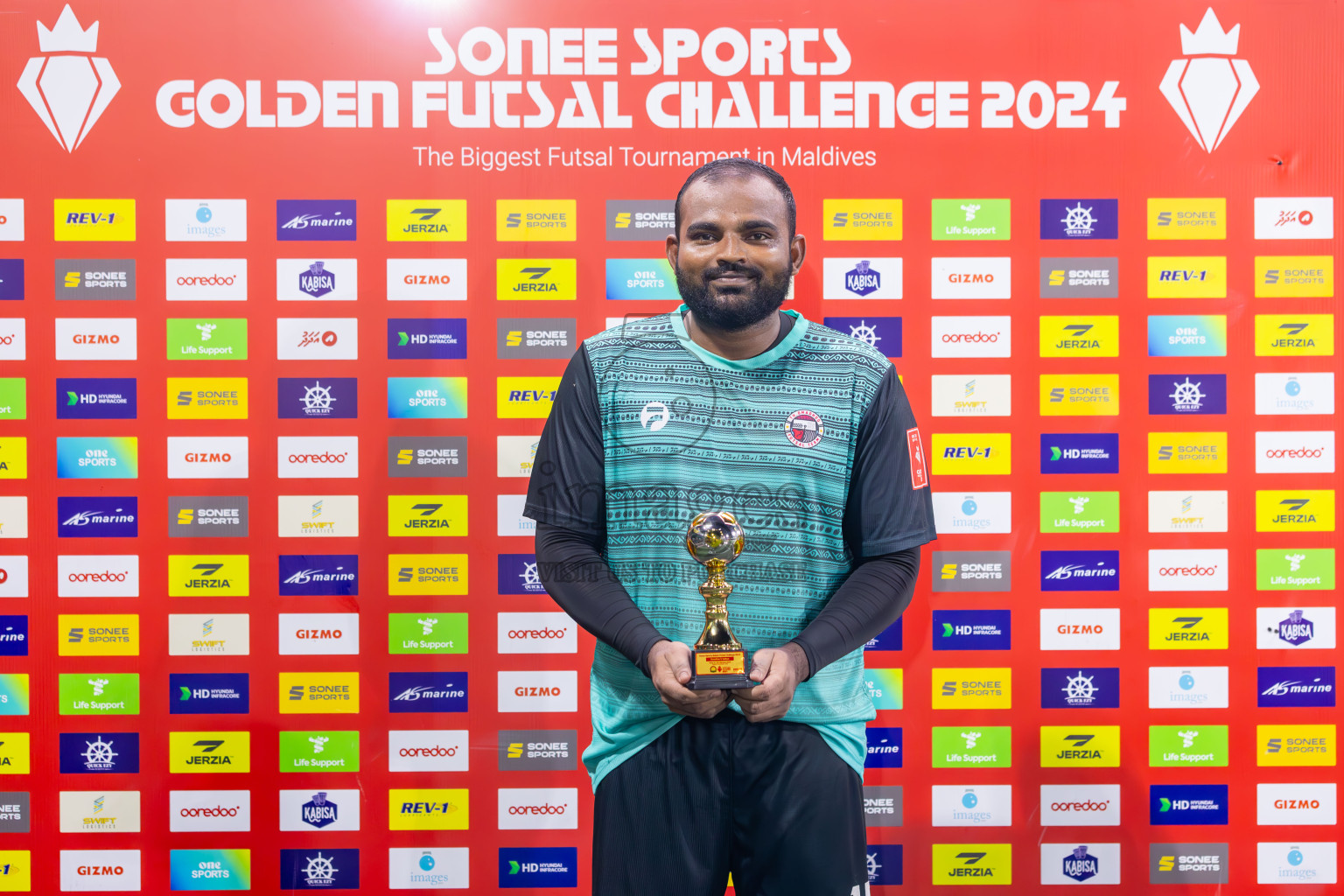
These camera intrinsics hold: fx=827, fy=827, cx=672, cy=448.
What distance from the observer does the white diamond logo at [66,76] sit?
222 centimetres

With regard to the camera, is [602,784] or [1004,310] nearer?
[602,784]

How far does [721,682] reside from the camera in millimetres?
1246

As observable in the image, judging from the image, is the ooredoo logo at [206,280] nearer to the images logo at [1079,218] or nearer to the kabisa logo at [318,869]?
the kabisa logo at [318,869]

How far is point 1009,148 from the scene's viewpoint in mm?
2256

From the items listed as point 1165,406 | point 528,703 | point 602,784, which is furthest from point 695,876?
point 1165,406

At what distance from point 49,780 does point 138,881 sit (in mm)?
368

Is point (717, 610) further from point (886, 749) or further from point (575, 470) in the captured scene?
point (886, 749)

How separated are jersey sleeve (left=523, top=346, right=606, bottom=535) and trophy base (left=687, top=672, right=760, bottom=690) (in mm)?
335

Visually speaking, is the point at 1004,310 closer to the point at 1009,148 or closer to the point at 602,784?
the point at 1009,148

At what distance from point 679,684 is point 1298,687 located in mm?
2033

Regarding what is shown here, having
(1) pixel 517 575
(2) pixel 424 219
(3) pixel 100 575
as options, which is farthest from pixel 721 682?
(3) pixel 100 575

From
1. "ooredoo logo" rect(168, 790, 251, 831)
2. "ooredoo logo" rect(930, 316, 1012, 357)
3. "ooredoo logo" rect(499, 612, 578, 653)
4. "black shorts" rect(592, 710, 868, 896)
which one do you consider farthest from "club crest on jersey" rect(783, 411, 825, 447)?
"ooredoo logo" rect(168, 790, 251, 831)

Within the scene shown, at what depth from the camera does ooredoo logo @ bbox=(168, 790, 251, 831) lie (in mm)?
2271

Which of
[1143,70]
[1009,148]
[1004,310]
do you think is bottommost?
[1004,310]
